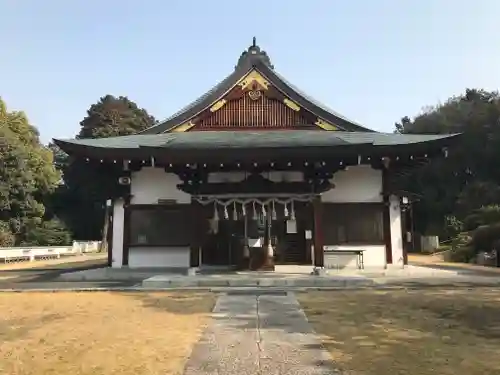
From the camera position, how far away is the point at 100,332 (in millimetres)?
6586

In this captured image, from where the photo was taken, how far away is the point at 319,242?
13.8 m

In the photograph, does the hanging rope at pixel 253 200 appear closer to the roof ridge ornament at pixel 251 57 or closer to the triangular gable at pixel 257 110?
the triangular gable at pixel 257 110

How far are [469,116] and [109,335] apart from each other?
48147 mm

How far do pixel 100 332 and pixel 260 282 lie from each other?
6.02 metres

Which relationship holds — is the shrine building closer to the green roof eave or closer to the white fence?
the green roof eave

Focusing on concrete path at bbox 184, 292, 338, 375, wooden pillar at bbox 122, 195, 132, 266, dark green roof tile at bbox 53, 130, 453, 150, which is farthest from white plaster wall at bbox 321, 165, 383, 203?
concrete path at bbox 184, 292, 338, 375

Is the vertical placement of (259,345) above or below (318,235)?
below

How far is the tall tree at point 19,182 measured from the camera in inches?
1438

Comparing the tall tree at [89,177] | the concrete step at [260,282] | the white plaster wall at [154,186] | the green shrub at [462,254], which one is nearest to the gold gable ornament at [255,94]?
the white plaster wall at [154,186]

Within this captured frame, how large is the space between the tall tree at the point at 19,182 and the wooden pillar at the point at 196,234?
2660cm

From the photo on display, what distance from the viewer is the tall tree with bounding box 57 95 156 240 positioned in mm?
49719

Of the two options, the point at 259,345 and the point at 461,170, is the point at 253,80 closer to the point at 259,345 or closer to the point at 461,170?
the point at 259,345

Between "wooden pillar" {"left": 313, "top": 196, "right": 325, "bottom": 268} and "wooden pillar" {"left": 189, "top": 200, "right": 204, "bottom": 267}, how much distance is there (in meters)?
3.59

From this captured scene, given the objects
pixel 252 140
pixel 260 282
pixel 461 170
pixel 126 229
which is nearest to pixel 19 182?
pixel 126 229
